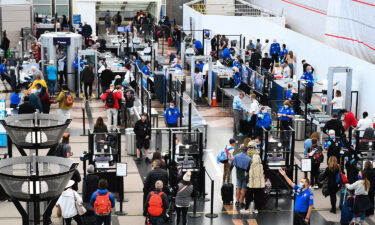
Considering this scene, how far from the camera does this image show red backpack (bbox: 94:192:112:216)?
17.0 metres

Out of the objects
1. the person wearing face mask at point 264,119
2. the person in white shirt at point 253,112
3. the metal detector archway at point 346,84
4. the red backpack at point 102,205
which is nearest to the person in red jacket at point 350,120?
the person wearing face mask at point 264,119

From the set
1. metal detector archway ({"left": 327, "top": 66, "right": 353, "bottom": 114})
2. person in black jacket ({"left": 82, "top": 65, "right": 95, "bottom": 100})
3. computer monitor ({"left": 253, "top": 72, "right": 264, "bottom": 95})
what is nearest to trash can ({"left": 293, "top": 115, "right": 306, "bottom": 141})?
metal detector archway ({"left": 327, "top": 66, "right": 353, "bottom": 114})

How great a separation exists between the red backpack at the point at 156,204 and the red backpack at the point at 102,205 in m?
0.86

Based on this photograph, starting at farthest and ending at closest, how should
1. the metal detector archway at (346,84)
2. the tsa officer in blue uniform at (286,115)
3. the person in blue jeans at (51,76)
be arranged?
1. the person in blue jeans at (51,76)
2. the metal detector archway at (346,84)
3. the tsa officer in blue uniform at (286,115)

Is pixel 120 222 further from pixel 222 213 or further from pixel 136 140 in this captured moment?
pixel 136 140

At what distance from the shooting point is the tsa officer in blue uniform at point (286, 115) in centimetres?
2561

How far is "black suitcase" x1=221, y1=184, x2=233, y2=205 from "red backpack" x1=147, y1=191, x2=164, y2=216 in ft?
11.2

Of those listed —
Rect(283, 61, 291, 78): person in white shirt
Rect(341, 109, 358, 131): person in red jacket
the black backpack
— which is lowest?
Rect(341, 109, 358, 131): person in red jacket

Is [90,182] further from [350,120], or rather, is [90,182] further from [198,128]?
[350,120]

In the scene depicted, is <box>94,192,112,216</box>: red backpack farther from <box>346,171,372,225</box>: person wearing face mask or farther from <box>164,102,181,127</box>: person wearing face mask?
<box>164,102,181,127</box>: person wearing face mask

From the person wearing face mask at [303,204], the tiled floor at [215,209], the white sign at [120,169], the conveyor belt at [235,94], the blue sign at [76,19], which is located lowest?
the tiled floor at [215,209]

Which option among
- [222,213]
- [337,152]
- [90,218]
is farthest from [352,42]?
[90,218]

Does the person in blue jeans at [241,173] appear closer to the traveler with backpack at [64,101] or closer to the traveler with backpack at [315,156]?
the traveler with backpack at [315,156]

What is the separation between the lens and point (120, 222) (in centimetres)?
1888
